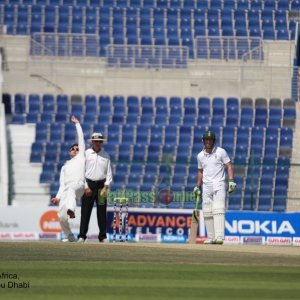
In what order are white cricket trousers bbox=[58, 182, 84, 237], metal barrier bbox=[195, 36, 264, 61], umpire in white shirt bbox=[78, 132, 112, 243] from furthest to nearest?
metal barrier bbox=[195, 36, 264, 61], umpire in white shirt bbox=[78, 132, 112, 243], white cricket trousers bbox=[58, 182, 84, 237]

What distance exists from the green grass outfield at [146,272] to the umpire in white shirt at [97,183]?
1977 mm

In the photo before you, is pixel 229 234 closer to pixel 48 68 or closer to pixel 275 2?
pixel 48 68

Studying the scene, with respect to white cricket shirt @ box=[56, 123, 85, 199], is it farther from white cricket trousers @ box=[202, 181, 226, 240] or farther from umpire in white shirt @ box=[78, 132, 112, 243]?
white cricket trousers @ box=[202, 181, 226, 240]

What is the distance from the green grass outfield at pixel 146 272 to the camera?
10.8 m

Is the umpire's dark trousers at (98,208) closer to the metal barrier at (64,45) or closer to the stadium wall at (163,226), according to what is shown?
the stadium wall at (163,226)

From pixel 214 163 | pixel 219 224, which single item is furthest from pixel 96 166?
pixel 219 224

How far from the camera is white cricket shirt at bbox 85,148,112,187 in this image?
62.5 ft

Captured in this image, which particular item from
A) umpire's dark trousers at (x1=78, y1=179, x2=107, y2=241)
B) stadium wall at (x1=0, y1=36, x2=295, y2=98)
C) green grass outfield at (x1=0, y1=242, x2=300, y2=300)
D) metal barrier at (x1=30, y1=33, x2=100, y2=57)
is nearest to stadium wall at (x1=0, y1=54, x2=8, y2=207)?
stadium wall at (x1=0, y1=36, x2=295, y2=98)

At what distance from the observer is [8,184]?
2711 cm

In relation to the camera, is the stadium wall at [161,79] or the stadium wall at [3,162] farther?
the stadium wall at [161,79]

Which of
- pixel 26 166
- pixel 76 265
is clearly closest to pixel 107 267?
pixel 76 265

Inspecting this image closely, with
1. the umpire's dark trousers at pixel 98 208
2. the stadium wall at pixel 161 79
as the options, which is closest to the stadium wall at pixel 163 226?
Result: the umpire's dark trousers at pixel 98 208

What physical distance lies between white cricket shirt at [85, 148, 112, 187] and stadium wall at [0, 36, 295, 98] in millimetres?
13787

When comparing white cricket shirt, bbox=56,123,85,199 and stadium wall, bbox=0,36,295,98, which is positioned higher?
stadium wall, bbox=0,36,295,98
